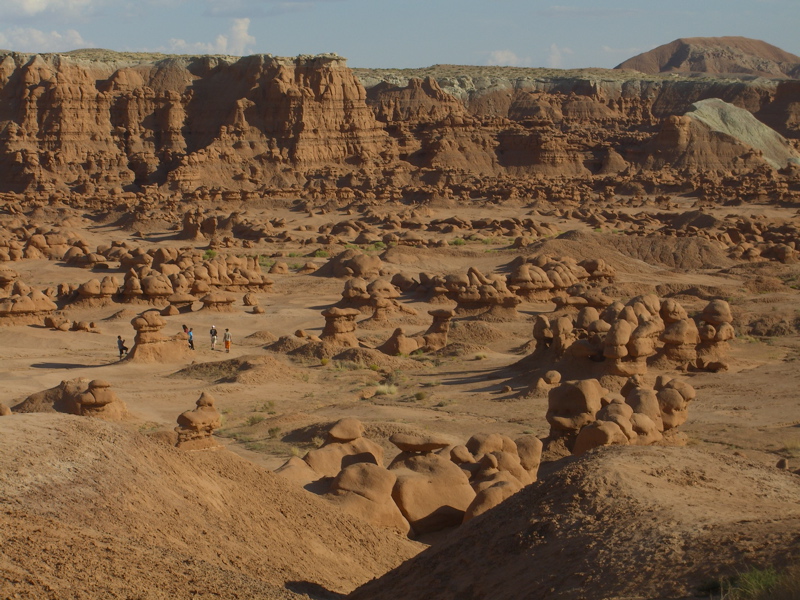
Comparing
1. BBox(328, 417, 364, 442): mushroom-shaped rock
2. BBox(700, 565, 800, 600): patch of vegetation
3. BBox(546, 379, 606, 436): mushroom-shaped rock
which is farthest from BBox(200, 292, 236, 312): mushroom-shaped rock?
BBox(700, 565, 800, 600): patch of vegetation

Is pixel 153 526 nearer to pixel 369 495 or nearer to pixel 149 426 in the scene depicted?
pixel 369 495

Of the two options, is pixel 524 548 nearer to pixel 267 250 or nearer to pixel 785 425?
pixel 785 425

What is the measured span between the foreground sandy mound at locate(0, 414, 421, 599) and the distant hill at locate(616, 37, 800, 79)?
170528 mm

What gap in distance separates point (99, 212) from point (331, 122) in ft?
71.4

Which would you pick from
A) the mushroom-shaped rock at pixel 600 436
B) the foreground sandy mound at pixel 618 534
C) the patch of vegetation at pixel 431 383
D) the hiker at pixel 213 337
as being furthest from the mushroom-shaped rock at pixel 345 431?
the hiker at pixel 213 337

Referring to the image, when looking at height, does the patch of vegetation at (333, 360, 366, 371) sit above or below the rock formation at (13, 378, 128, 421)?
below

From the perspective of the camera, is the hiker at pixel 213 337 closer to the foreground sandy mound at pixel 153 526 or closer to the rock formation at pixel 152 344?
the rock formation at pixel 152 344

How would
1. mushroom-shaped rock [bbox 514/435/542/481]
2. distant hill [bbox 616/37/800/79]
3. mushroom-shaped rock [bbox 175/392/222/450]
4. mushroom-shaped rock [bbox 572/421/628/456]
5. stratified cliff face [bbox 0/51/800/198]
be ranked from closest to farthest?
1. mushroom-shaped rock [bbox 175/392/222/450]
2. mushroom-shaped rock [bbox 572/421/628/456]
3. mushroom-shaped rock [bbox 514/435/542/481]
4. stratified cliff face [bbox 0/51/800/198]
5. distant hill [bbox 616/37/800/79]

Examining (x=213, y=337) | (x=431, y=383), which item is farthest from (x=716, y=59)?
(x=431, y=383)

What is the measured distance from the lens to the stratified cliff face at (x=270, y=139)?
72562mm

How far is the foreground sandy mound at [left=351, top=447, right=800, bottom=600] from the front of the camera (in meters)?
6.18

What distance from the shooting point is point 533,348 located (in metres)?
23.3

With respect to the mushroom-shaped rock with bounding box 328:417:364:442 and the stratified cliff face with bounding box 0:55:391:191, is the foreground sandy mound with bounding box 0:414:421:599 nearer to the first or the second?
the mushroom-shaped rock with bounding box 328:417:364:442

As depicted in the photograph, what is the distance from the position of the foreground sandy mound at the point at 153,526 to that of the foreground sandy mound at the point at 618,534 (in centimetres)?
120
